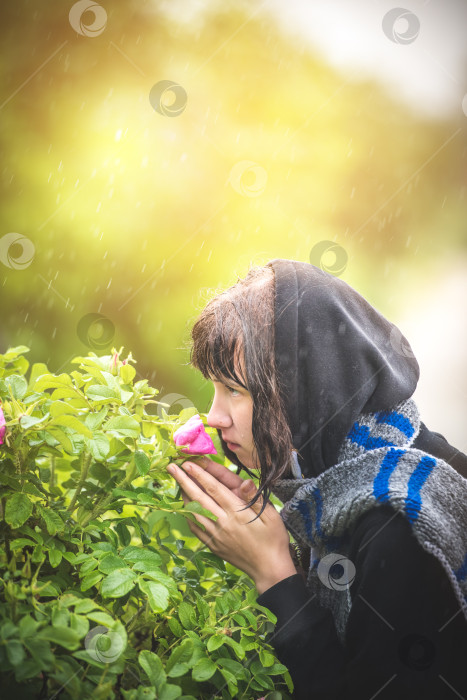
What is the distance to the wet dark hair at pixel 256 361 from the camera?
1330 mm

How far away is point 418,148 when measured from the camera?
3.84 meters

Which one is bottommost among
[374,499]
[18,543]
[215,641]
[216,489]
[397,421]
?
[18,543]

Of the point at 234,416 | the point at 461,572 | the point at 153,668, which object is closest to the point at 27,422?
the point at 153,668

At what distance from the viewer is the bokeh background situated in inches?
124

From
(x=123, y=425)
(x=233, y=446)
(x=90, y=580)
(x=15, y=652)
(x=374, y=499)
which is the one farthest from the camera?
(x=233, y=446)

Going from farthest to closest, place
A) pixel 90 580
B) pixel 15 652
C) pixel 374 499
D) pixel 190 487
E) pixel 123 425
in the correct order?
1. pixel 190 487
2. pixel 374 499
3. pixel 123 425
4. pixel 90 580
5. pixel 15 652

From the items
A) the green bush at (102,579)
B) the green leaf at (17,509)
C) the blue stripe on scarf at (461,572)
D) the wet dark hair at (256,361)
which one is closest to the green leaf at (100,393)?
the green bush at (102,579)

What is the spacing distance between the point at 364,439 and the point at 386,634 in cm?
42

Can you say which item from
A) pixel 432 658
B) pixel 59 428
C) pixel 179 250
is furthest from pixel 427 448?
pixel 179 250

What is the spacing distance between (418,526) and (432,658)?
0.28 m

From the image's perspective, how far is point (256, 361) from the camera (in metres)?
1.33

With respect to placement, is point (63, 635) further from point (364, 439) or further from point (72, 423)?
point (364, 439)

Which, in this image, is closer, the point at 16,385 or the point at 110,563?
the point at 110,563

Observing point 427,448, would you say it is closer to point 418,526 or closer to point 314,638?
point 418,526
